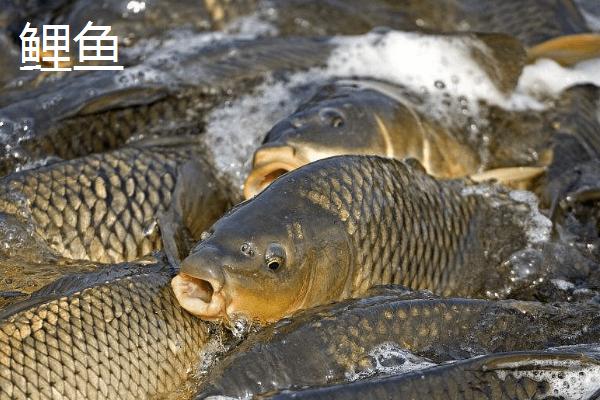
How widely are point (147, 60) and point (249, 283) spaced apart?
2.20 meters

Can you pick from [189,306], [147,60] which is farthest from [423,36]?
[189,306]

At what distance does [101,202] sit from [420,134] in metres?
1.33

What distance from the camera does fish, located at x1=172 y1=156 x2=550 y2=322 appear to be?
2.99 metres

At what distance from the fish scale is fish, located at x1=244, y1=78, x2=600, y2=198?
409 millimetres

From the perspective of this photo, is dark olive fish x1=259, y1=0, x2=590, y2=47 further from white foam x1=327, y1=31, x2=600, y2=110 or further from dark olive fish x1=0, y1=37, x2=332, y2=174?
dark olive fish x1=0, y1=37, x2=332, y2=174

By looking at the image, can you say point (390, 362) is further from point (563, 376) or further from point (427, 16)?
point (427, 16)

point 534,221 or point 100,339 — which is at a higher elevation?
point 100,339

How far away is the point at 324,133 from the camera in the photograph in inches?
154

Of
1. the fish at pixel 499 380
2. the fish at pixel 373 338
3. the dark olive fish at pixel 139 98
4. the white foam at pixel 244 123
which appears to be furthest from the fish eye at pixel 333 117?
the fish at pixel 499 380

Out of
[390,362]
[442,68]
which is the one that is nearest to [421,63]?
[442,68]

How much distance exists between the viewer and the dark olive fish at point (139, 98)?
168 inches

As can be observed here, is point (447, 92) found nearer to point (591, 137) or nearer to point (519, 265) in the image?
point (591, 137)

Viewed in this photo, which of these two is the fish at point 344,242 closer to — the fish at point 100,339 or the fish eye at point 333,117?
the fish at point 100,339

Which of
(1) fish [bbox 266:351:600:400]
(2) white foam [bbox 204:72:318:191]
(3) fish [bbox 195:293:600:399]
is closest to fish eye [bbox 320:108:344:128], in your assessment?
(2) white foam [bbox 204:72:318:191]
